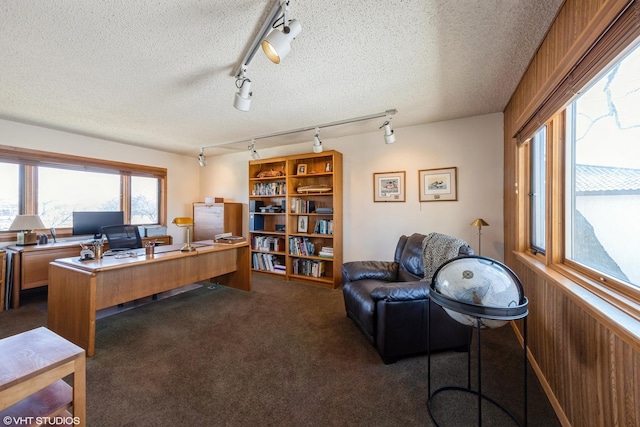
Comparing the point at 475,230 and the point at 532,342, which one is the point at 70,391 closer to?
the point at 532,342

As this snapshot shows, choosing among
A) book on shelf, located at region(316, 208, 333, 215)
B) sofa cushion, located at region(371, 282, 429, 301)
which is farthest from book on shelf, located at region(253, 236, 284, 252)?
sofa cushion, located at region(371, 282, 429, 301)

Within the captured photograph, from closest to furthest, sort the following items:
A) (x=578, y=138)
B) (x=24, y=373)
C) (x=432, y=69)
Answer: (x=24, y=373)
(x=578, y=138)
(x=432, y=69)

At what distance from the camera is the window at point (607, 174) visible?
1089mm

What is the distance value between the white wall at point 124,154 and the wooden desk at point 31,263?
1279 millimetres

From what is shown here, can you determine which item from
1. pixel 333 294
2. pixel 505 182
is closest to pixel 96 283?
pixel 333 294

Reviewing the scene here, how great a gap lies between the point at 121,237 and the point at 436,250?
3.92 meters

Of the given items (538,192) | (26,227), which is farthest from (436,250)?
(26,227)

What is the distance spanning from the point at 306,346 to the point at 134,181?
4524 mm

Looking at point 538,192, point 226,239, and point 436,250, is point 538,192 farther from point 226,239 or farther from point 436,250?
point 226,239

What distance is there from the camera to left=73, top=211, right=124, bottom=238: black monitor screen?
380 centimetres

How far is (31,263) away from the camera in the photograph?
3.08 metres

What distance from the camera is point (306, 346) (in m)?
2.13

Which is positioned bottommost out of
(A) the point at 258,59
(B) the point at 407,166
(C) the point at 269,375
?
(C) the point at 269,375

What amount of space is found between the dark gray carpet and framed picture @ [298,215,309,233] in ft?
5.23
